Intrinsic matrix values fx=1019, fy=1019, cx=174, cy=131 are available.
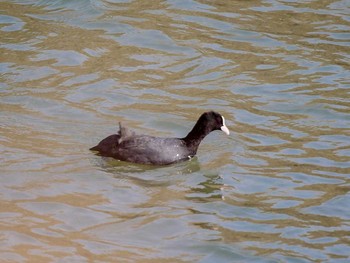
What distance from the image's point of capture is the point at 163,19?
16344 mm

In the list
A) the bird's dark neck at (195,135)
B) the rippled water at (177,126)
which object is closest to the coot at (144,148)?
the bird's dark neck at (195,135)

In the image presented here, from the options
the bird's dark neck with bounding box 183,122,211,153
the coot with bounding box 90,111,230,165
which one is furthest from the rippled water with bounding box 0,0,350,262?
the bird's dark neck with bounding box 183,122,211,153

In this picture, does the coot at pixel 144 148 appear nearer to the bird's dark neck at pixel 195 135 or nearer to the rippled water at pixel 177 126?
the bird's dark neck at pixel 195 135

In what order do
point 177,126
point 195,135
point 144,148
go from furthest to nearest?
point 177,126
point 195,135
point 144,148

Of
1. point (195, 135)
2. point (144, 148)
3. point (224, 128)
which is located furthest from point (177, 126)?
point (144, 148)

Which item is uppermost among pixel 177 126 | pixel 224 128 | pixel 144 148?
pixel 224 128

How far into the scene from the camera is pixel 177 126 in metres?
12.7

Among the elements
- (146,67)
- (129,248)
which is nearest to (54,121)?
(146,67)

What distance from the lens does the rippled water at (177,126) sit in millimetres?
9469

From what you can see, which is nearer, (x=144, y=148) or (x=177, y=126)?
(x=144, y=148)

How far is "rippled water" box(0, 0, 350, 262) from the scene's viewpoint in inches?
373

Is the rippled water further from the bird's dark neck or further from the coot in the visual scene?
the bird's dark neck

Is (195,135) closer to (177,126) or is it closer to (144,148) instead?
(144,148)

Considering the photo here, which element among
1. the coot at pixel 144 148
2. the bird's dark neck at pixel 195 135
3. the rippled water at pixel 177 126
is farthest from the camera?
the bird's dark neck at pixel 195 135
